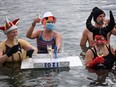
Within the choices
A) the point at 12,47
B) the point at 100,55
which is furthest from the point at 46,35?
the point at 100,55

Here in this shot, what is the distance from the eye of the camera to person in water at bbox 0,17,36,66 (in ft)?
38.2

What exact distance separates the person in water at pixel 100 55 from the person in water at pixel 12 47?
1.92 meters

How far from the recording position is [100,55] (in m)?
11.4

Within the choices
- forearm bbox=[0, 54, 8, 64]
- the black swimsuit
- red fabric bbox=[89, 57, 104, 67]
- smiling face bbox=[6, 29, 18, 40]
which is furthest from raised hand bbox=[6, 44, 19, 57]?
the black swimsuit

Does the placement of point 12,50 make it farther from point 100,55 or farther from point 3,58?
point 100,55

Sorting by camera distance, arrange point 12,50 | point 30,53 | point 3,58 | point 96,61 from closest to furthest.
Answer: point 96,61
point 12,50
point 3,58
point 30,53

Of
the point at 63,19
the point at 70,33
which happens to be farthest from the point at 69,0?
the point at 70,33

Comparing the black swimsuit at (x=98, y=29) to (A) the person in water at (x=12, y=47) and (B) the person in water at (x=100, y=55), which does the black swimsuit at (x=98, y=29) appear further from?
(A) the person in water at (x=12, y=47)

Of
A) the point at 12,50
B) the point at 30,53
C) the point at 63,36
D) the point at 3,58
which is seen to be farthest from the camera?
the point at 63,36

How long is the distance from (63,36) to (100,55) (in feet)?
20.5

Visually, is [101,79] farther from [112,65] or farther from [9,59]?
[9,59]

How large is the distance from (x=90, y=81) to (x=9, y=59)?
2989 millimetres

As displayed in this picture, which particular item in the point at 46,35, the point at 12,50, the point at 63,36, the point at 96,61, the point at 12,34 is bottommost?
the point at 63,36

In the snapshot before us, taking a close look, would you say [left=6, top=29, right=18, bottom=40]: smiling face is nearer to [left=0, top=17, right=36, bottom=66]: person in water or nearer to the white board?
[left=0, top=17, right=36, bottom=66]: person in water
